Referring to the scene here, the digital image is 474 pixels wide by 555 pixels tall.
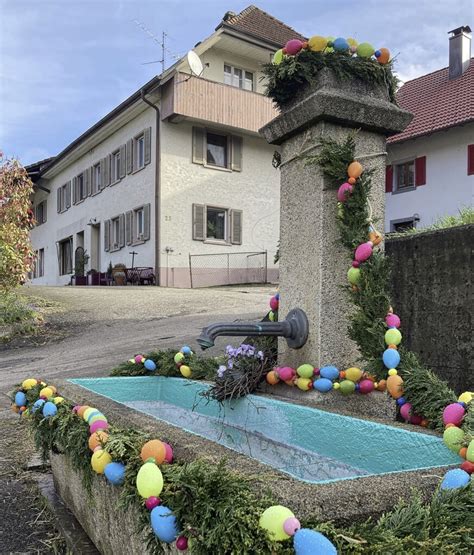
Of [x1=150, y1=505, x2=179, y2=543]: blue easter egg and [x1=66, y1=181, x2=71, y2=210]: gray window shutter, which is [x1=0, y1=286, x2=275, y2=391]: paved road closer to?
[x1=150, y1=505, x2=179, y2=543]: blue easter egg

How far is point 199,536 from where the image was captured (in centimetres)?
130

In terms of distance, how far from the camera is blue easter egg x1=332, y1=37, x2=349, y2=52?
9.64 ft

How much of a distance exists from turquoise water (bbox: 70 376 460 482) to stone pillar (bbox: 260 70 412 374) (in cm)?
37

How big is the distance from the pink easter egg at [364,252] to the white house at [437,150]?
16.5m

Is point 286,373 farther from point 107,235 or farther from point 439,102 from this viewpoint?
point 107,235

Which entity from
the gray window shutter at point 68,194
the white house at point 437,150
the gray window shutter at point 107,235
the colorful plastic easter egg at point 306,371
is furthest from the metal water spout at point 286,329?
the gray window shutter at point 68,194

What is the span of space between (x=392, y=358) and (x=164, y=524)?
1.44m

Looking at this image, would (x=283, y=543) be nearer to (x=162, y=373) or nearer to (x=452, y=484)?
(x=452, y=484)

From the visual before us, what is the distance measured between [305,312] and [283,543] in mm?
1779

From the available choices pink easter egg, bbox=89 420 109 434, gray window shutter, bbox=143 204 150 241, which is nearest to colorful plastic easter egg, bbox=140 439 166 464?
pink easter egg, bbox=89 420 109 434

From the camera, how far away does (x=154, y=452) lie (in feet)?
5.55

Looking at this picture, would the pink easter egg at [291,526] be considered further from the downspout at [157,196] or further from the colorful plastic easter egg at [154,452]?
the downspout at [157,196]

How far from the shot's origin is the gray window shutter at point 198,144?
65.2 feet

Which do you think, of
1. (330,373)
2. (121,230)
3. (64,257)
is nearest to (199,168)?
(121,230)
